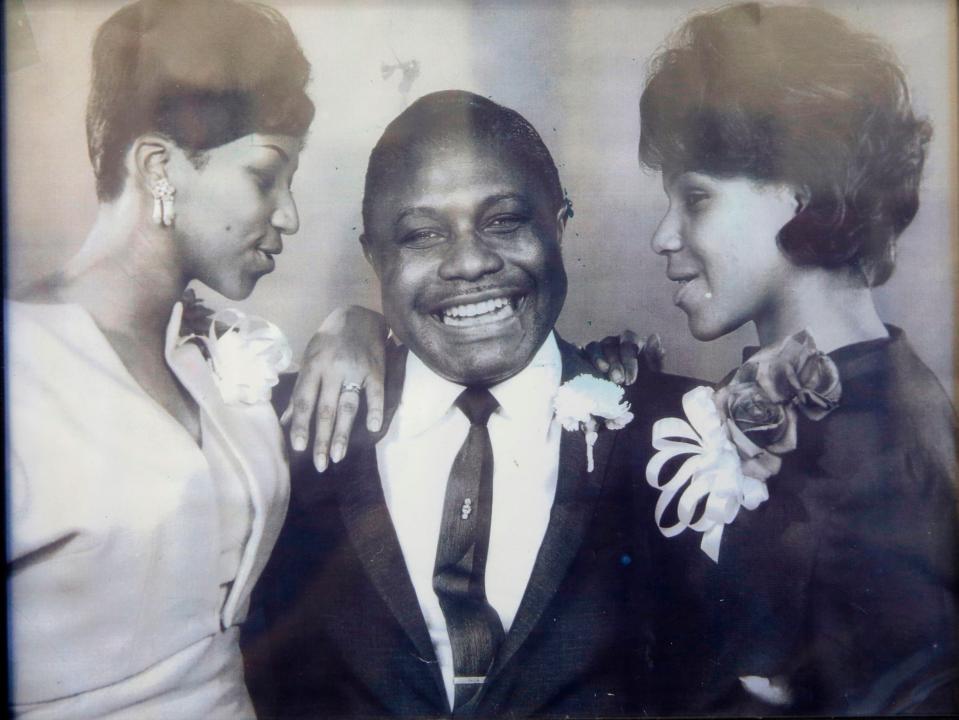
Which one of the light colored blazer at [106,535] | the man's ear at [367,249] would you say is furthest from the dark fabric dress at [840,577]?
the light colored blazer at [106,535]

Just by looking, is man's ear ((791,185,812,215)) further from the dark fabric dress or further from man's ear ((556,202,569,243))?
man's ear ((556,202,569,243))

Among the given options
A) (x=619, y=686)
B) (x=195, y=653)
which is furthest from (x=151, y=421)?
(x=619, y=686)

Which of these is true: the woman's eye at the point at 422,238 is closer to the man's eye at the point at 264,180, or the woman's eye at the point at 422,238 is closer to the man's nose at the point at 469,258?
the man's nose at the point at 469,258

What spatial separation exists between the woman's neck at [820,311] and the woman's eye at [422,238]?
1001mm

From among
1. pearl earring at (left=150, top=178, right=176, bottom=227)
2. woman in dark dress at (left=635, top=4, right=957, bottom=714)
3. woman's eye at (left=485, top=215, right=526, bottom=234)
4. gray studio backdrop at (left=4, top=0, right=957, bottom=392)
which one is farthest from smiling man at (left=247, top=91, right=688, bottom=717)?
pearl earring at (left=150, top=178, right=176, bottom=227)

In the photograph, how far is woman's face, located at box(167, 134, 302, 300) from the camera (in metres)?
2.57

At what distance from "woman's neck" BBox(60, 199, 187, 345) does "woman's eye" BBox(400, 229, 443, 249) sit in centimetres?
66

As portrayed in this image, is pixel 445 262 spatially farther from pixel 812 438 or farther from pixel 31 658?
pixel 31 658

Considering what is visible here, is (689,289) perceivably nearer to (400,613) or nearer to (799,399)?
(799,399)

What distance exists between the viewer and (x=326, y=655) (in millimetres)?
2578

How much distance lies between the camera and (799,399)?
265cm

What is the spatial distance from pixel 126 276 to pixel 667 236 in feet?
5.26

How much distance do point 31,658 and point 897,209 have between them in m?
2.88

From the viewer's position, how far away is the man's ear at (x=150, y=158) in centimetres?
256
